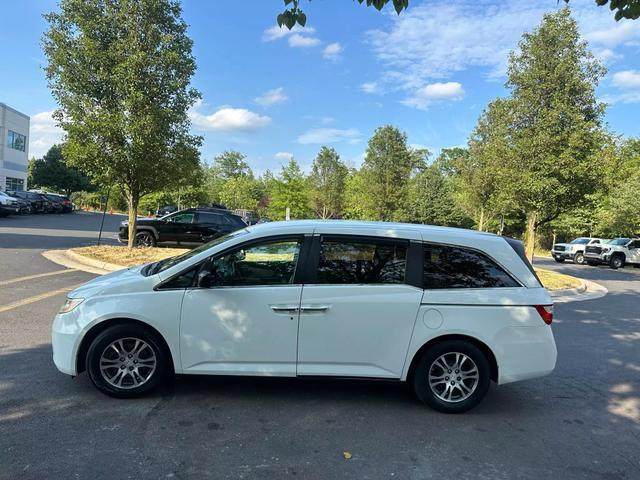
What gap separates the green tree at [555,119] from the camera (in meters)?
15.3

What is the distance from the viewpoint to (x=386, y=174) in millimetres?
35406

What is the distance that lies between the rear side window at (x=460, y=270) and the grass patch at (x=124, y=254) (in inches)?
418

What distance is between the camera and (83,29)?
1355 cm

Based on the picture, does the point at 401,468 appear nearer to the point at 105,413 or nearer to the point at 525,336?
the point at 525,336

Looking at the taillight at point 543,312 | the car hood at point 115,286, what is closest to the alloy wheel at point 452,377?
the taillight at point 543,312

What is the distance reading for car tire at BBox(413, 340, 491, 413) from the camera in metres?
4.45

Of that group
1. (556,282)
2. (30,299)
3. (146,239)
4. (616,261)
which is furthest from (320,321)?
(616,261)

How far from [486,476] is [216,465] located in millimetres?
1897

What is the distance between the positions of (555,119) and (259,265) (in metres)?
13.8

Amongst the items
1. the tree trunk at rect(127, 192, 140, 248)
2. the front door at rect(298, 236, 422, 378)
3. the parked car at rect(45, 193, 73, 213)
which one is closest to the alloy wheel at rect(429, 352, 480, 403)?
the front door at rect(298, 236, 422, 378)

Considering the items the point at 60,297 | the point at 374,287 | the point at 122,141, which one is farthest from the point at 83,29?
the point at 374,287

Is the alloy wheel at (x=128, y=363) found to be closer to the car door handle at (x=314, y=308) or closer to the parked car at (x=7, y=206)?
the car door handle at (x=314, y=308)

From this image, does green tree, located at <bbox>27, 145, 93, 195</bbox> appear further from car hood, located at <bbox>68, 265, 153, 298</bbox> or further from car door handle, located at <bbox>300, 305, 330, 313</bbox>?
car door handle, located at <bbox>300, 305, 330, 313</bbox>

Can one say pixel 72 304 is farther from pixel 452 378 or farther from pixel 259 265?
pixel 452 378
